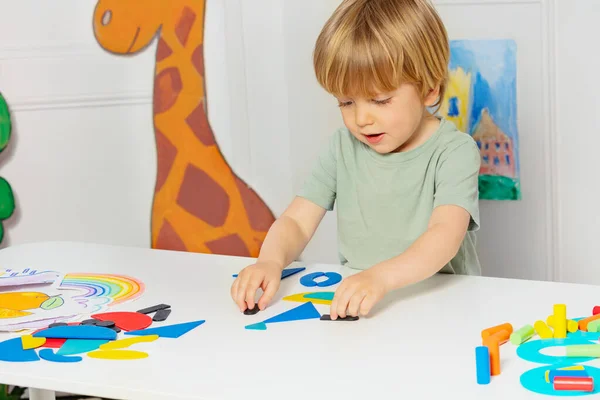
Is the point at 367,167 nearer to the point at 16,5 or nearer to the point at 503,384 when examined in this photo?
the point at 503,384

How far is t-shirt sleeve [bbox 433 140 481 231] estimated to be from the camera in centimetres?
119

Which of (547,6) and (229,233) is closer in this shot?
(547,6)

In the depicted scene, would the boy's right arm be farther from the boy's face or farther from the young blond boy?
the boy's face

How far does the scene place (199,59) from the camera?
202 cm

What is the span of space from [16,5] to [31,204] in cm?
50

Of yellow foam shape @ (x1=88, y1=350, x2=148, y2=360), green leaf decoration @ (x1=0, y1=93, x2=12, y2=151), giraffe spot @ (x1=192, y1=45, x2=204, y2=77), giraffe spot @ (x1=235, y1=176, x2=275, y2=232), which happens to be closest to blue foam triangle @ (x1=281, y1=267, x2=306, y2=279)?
yellow foam shape @ (x1=88, y1=350, x2=148, y2=360)

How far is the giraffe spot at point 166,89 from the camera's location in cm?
204

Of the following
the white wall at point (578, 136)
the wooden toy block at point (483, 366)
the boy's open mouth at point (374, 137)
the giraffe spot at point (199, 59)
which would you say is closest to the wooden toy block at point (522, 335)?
the wooden toy block at point (483, 366)

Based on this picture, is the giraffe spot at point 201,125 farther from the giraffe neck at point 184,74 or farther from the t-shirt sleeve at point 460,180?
the t-shirt sleeve at point 460,180

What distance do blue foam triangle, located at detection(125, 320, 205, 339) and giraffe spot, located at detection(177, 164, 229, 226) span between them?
106cm

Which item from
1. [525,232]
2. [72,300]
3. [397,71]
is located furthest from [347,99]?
[525,232]

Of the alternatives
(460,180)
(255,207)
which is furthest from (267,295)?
(255,207)

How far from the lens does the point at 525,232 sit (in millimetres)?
1774

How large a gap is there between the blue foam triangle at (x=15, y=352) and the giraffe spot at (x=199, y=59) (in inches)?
45.1
